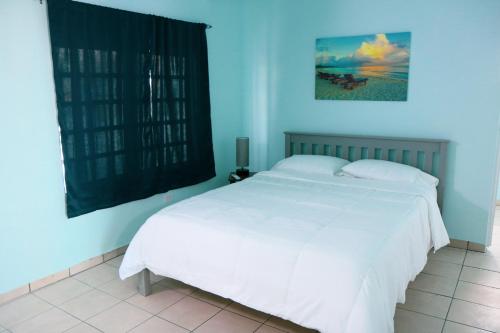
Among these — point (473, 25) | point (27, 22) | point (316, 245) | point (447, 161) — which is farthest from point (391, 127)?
point (27, 22)

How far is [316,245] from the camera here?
2.06 meters

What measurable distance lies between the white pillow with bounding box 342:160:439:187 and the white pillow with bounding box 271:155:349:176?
139 millimetres

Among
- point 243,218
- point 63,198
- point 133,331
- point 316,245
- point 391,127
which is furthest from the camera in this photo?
point 391,127

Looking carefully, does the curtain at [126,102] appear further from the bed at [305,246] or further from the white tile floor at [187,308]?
the bed at [305,246]

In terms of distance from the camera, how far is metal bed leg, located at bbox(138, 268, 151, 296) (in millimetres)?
2711

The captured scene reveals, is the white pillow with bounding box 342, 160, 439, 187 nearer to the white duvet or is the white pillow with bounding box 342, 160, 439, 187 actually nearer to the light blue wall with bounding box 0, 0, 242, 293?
the white duvet

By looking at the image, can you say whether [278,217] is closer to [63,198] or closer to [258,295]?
[258,295]

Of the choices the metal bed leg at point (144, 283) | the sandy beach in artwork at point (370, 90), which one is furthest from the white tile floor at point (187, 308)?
the sandy beach in artwork at point (370, 90)

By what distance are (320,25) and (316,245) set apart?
8.62 ft

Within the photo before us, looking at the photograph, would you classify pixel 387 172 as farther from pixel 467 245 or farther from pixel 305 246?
pixel 305 246

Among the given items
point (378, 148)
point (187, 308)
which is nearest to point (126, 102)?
point (187, 308)

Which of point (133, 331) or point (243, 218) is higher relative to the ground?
point (243, 218)

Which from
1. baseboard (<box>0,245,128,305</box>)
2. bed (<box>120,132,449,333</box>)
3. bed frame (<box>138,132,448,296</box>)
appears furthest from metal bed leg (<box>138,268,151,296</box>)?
bed frame (<box>138,132,448,296</box>)

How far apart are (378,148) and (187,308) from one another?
7.40ft
